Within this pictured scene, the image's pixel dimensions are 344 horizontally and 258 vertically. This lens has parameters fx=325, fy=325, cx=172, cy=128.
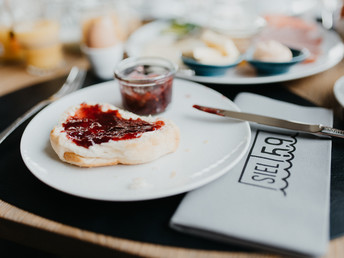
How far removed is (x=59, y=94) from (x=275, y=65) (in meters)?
1.05

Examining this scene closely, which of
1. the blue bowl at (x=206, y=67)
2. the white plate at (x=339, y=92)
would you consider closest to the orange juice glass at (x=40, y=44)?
the blue bowl at (x=206, y=67)

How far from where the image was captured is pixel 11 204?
0.93 m

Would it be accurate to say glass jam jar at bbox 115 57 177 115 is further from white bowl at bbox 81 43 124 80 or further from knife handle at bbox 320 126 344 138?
knife handle at bbox 320 126 344 138

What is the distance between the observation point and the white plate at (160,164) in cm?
88

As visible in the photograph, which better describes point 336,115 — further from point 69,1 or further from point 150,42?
point 69,1

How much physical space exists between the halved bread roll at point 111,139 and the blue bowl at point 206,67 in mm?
544

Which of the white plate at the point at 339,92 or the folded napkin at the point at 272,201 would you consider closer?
the folded napkin at the point at 272,201

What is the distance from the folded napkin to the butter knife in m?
0.03

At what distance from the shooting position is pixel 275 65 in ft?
5.12

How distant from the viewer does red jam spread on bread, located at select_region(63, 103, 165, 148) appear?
1023 mm

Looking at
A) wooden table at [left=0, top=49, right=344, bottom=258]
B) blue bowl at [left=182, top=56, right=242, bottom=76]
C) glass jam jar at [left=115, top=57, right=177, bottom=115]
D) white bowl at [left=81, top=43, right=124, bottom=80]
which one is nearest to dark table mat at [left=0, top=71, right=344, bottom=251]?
wooden table at [left=0, top=49, right=344, bottom=258]

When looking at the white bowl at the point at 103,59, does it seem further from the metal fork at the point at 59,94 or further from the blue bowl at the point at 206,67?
the blue bowl at the point at 206,67

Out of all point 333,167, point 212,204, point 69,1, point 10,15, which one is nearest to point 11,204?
point 212,204

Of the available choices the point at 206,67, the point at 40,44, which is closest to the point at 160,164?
the point at 206,67
